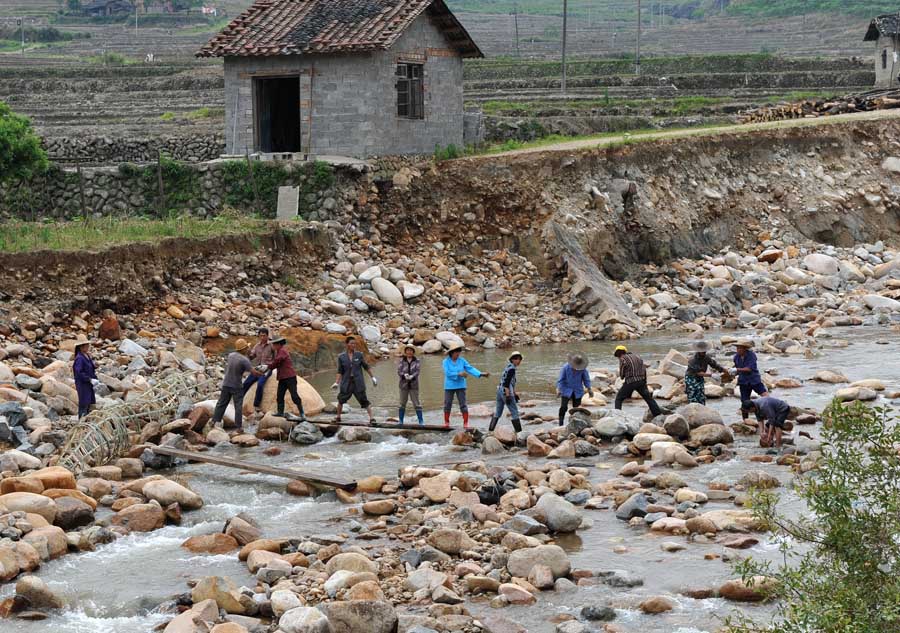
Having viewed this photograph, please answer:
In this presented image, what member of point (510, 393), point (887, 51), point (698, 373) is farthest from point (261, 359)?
point (887, 51)

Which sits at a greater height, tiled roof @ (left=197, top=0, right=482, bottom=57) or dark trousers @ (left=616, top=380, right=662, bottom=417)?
tiled roof @ (left=197, top=0, right=482, bottom=57)

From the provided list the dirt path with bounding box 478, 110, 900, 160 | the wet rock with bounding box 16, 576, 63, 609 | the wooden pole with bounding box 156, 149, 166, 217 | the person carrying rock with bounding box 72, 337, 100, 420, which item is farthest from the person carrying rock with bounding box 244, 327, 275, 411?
the dirt path with bounding box 478, 110, 900, 160

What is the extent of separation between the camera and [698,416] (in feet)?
53.6

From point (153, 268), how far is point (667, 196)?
45.4ft

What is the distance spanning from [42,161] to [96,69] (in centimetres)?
3554

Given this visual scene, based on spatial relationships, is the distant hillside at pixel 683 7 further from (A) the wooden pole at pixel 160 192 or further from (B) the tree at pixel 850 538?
(B) the tree at pixel 850 538

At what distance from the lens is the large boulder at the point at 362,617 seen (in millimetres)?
10172

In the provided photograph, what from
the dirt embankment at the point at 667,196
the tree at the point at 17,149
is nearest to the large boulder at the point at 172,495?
the tree at the point at 17,149

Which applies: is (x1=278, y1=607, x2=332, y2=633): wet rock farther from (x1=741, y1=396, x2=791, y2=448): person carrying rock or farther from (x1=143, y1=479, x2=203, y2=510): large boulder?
(x1=741, y1=396, x2=791, y2=448): person carrying rock

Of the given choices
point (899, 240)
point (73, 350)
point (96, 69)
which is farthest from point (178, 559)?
point (96, 69)

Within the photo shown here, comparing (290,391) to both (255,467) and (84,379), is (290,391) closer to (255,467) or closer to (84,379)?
(84,379)

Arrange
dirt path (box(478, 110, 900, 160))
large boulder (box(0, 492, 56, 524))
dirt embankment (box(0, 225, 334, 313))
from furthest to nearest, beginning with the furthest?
dirt path (box(478, 110, 900, 160)) → dirt embankment (box(0, 225, 334, 313)) → large boulder (box(0, 492, 56, 524))

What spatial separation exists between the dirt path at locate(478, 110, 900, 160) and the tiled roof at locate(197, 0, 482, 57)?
3.23 metres

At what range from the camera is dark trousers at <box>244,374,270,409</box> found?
58.5 feet
